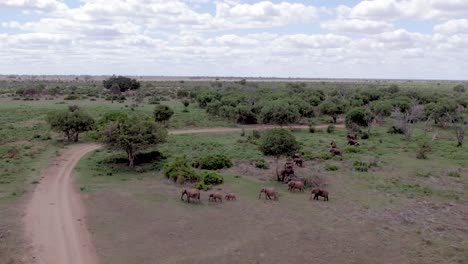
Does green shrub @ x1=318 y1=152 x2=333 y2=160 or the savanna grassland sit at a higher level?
green shrub @ x1=318 y1=152 x2=333 y2=160

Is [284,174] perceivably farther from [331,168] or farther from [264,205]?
[264,205]

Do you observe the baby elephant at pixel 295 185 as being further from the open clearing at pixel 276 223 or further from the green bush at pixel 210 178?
the green bush at pixel 210 178

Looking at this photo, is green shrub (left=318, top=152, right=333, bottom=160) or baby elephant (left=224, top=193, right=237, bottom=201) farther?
green shrub (left=318, top=152, right=333, bottom=160)

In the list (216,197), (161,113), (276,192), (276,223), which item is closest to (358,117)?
(161,113)

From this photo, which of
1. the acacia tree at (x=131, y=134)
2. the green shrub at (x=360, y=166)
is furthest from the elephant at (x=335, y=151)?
the acacia tree at (x=131, y=134)

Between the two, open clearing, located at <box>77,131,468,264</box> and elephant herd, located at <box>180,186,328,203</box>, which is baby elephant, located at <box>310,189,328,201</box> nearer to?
elephant herd, located at <box>180,186,328,203</box>

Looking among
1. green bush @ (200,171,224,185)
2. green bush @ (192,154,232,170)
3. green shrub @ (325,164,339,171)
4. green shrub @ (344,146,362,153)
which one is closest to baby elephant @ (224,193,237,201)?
green bush @ (200,171,224,185)

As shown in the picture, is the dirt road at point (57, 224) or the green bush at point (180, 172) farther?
the green bush at point (180, 172)
